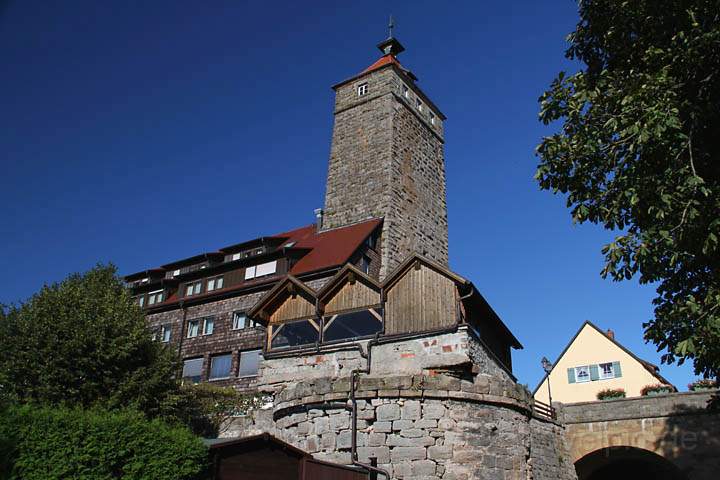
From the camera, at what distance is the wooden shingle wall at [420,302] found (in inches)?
786

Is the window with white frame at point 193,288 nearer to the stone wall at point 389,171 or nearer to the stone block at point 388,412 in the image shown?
the stone wall at point 389,171

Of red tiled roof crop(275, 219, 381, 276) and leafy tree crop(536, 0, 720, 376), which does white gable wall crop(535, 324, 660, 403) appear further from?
leafy tree crop(536, 0, 720, 376)

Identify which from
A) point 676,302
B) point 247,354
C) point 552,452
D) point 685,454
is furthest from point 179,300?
point 676,302

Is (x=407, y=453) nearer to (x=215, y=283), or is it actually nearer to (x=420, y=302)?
(x=420, y=302)

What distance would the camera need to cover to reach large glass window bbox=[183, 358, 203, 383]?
93.0ft

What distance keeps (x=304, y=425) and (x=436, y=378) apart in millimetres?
3550

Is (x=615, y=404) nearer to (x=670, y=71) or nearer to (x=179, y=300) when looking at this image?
(x=670, y=71)

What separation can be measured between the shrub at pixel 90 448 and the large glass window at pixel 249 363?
1334 cm

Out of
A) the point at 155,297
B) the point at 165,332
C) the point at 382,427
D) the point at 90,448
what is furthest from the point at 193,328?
the point at 90,448

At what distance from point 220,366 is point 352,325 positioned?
9346 millimetres

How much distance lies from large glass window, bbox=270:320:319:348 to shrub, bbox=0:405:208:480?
8803mm

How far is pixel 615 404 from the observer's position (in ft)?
73.0

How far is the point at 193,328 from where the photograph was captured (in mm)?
30078

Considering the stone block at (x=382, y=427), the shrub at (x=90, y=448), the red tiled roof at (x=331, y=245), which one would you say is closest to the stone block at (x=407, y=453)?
the stone block at (x=382, y=427)
